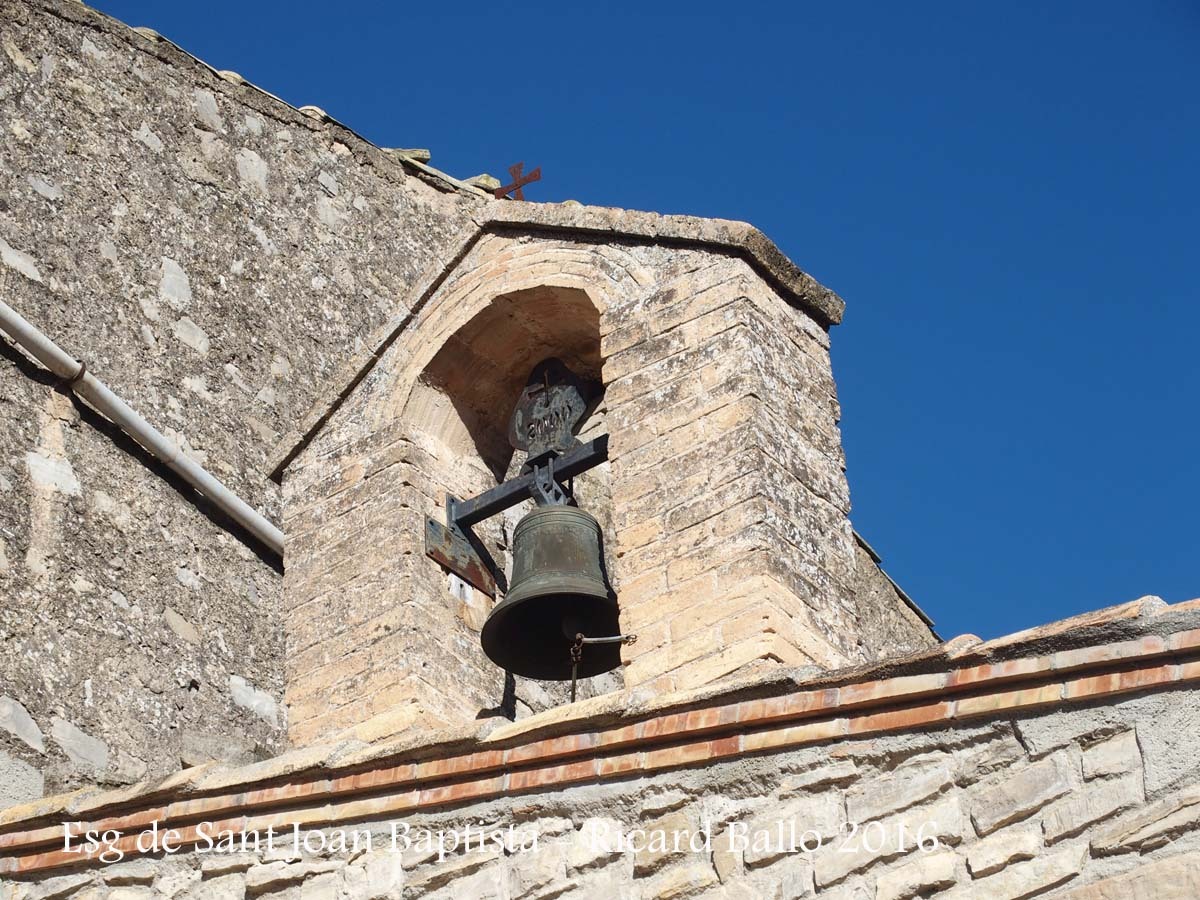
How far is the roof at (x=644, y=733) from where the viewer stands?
4.69 meters

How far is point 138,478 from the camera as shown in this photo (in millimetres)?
7711

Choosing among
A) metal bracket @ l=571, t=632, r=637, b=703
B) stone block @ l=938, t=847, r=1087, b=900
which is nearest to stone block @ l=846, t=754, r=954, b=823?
stone block @ l=938, t=847, r=1087, b=900

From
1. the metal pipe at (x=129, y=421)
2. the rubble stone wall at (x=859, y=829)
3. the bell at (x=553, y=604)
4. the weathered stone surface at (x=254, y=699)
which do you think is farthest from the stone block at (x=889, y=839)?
the metal pipe at (x=129, y=421)

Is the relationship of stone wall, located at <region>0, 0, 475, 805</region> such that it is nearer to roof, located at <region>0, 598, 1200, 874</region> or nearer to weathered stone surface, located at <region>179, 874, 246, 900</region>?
roof, located at <region>0, 598, 1200, 874</region>

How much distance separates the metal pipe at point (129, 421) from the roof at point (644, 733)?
185 cm

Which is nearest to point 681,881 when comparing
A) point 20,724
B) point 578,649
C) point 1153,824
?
point 1153,824

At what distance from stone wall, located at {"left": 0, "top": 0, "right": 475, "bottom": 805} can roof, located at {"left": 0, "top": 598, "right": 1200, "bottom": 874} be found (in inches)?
35.5

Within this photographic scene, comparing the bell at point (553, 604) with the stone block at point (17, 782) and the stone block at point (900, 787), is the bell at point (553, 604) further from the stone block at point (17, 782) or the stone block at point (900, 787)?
the stone block at point (900, 787)

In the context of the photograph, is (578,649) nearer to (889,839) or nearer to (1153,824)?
(889,839)

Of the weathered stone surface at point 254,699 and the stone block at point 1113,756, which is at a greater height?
the weathered stone surface at point 254,699

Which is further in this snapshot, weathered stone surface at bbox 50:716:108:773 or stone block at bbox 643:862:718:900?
weathered stone surface at bbox 50:716:108:773

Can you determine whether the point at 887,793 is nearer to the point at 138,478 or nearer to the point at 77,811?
the point at 77,811

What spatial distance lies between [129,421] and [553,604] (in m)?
2.00

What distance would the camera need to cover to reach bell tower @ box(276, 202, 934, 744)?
19.4ft
